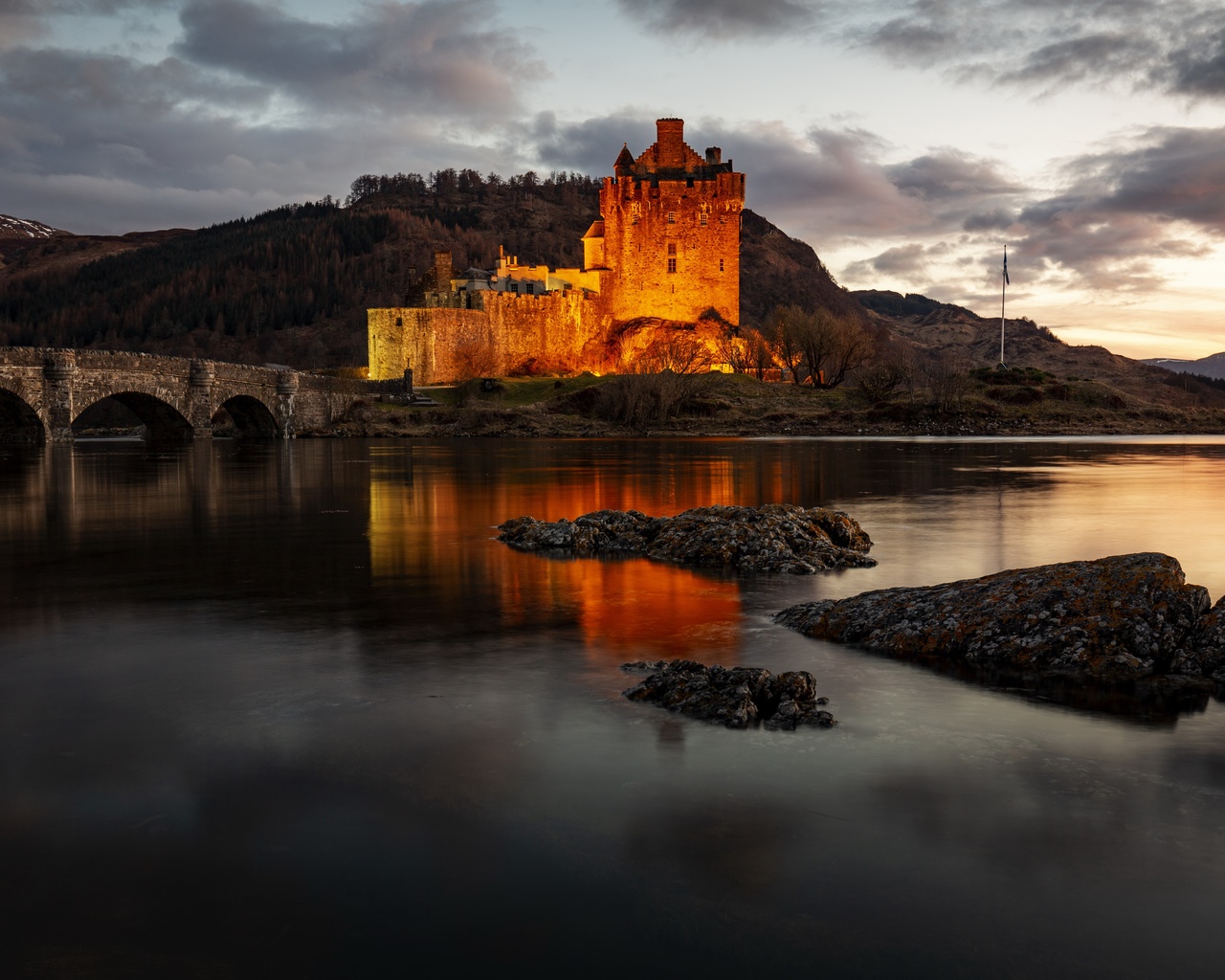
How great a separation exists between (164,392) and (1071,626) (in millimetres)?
60215

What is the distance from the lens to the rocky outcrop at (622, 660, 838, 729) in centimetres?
679

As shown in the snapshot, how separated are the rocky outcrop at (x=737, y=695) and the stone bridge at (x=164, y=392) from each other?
48475mm

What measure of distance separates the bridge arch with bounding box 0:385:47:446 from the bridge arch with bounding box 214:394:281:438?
1774 cm

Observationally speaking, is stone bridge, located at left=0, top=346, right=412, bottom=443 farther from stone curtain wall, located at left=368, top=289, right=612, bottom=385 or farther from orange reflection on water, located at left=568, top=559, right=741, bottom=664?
orange reflection on water, located at left=568, top=559, right=741, bottom=664

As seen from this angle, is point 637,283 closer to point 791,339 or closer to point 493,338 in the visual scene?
point 493,338

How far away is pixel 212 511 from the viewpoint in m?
→ 21.8

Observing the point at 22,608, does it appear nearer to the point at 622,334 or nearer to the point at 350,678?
the point at 350,678

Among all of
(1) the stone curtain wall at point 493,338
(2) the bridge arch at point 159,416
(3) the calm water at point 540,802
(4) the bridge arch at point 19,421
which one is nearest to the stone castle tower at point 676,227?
(1) the stone curtain wall at point 493,338

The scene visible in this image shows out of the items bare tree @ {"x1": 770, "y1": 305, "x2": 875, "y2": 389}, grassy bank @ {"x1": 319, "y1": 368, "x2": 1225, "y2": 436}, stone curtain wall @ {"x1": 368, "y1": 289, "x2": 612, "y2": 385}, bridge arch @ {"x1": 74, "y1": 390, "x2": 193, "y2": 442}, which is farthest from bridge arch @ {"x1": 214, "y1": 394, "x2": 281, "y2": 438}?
bare tree @ {"x1": 770, "y1": 305, "x2": 875, "y2": 389}

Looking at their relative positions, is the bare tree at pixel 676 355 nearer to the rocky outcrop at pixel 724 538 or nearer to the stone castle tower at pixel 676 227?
the stone castle tower at pixel 676 227

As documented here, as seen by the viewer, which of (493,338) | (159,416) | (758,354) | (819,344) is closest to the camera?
(159,416)

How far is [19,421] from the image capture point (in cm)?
5347

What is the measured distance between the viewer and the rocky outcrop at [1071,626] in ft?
26.5

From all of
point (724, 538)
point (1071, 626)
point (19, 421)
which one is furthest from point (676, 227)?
point (1071, 626)
